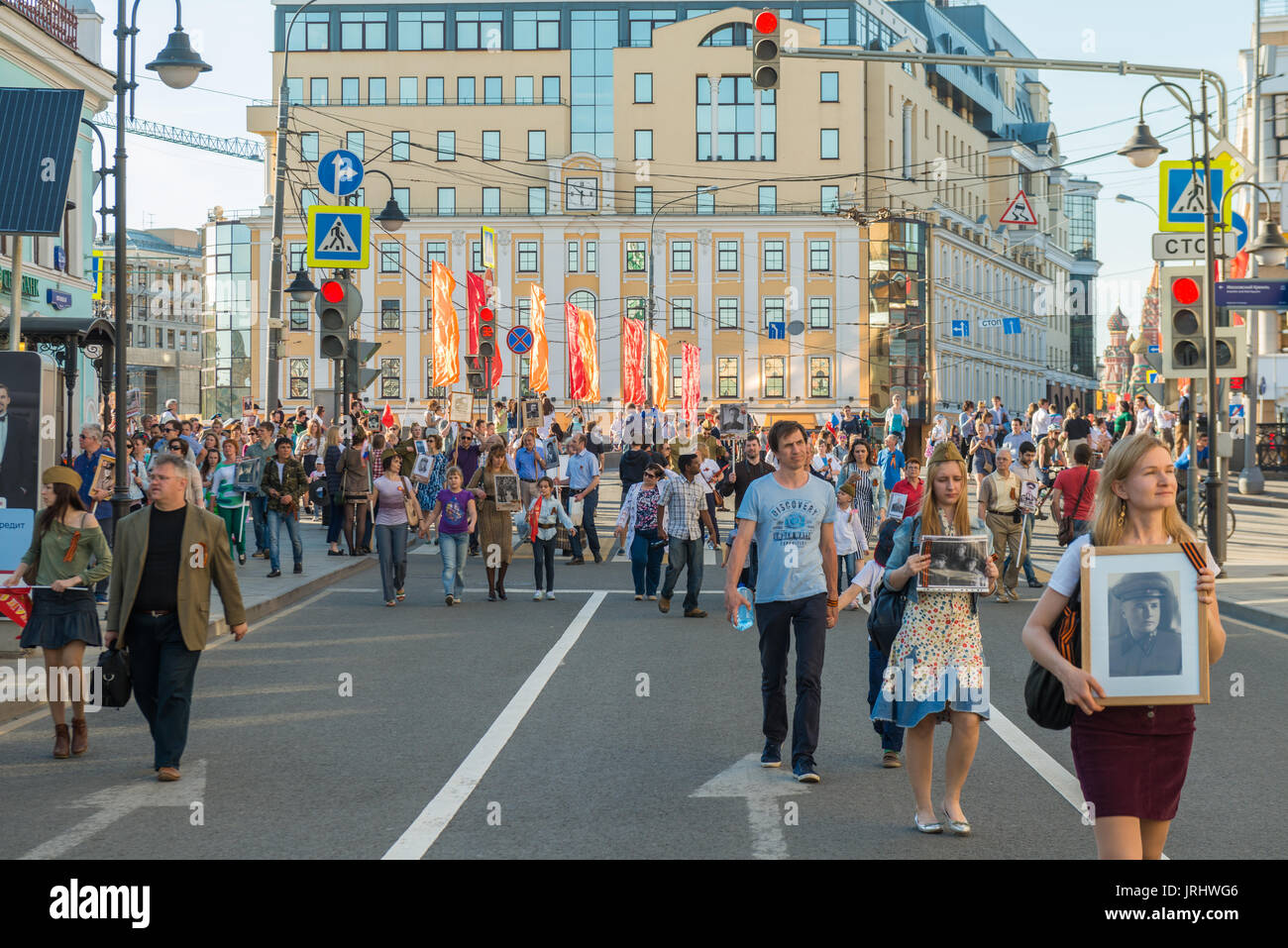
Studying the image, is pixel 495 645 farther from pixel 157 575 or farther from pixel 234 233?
pixel 234 233

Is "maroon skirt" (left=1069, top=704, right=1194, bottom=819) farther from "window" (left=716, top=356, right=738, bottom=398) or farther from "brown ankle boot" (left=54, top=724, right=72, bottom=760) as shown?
"window" (left=716, top=356, right=738, bottom=398)

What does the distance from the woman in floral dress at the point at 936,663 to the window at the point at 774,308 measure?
75.8 m

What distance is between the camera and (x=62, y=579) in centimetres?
970

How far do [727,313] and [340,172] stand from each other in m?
62.8

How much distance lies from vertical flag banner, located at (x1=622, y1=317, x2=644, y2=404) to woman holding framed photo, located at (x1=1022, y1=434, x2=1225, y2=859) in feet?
125

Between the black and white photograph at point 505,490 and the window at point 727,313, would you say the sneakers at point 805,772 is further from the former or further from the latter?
the window at point 727,313

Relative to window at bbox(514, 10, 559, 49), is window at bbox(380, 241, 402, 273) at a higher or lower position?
lower

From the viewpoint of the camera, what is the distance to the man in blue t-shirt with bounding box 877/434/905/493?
22578mm

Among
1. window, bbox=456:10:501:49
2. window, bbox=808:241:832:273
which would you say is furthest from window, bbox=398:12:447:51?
window, bbox=808:241:832:273

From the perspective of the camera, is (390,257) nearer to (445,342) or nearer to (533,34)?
(533,34)

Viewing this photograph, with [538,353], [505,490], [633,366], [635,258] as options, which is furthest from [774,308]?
[505,490]

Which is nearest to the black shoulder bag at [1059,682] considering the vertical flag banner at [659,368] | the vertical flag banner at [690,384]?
the vertical flag banner at [690,384]
